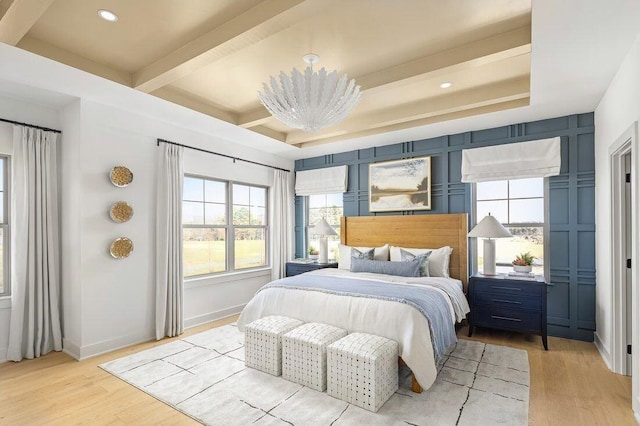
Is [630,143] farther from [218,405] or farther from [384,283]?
[218,405]

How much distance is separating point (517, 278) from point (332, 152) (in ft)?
10.8

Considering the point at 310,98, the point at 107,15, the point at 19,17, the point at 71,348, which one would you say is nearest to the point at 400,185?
the point at 310,98

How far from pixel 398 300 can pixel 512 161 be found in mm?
2560

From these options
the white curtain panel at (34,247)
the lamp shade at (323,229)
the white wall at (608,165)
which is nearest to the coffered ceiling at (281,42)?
the white wall at (608,165)

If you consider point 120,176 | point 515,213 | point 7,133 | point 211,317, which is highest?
point 7,133

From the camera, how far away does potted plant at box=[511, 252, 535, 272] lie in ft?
13.1

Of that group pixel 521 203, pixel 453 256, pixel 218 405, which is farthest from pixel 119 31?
pixel 521 203

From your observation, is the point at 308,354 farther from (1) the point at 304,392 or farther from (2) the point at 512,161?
(2) the point at 512,161

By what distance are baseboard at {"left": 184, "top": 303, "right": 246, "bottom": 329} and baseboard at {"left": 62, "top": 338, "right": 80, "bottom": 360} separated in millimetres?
1193

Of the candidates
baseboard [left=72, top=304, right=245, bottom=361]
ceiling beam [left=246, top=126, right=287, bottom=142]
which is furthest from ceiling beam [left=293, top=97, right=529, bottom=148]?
baseboard [left=72, top=304, right=245, bottom=361]

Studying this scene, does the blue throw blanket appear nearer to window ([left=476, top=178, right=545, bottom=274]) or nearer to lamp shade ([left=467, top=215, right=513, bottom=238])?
lamp shade ([left=467, top=215, right=513, bottom=238])

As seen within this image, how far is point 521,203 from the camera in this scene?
4262 millimetres

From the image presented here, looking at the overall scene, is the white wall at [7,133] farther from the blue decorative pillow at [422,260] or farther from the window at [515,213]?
the window at [515,213]

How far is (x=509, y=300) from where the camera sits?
380cm
